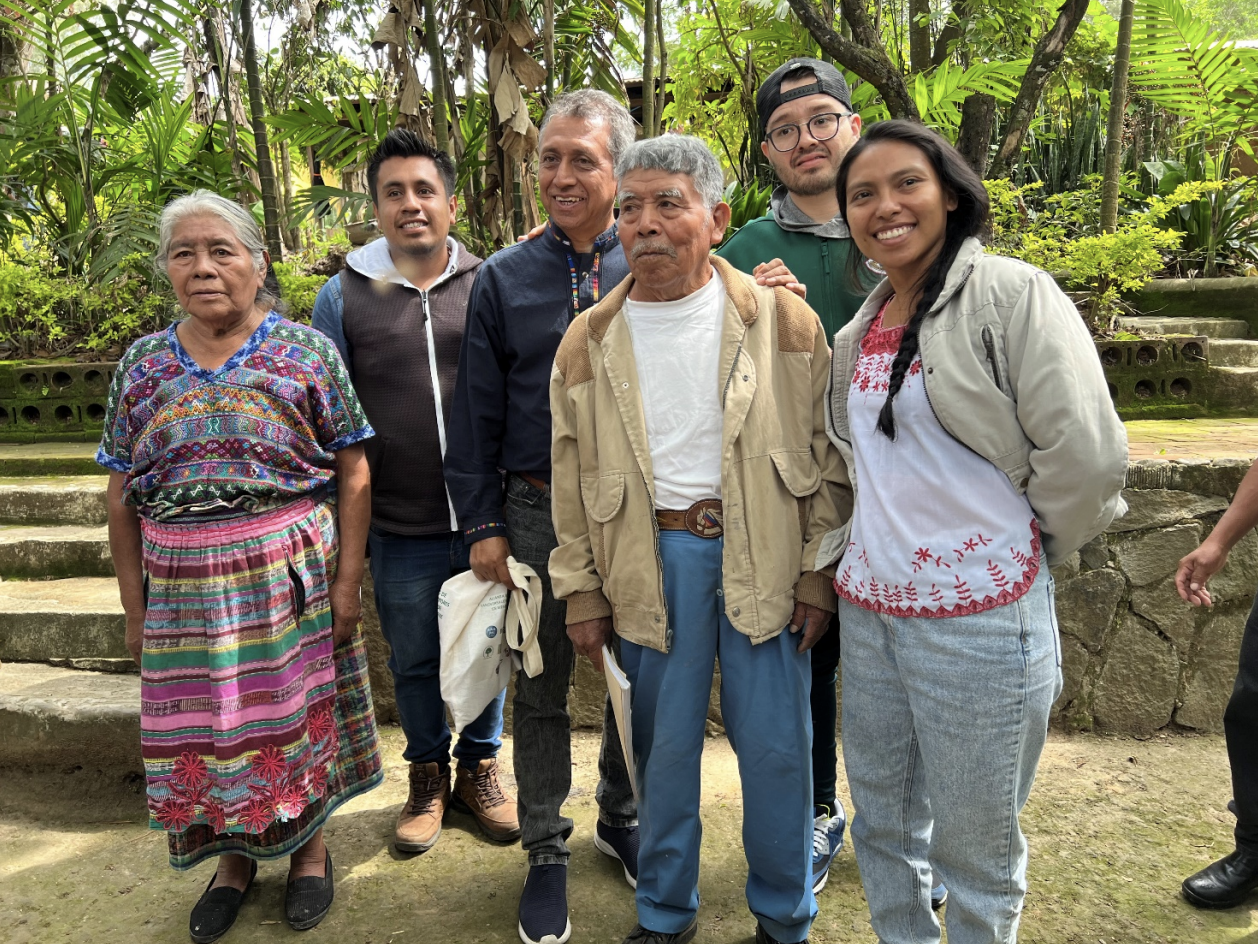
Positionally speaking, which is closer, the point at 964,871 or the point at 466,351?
the point at 964,871

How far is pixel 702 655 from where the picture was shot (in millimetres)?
2223

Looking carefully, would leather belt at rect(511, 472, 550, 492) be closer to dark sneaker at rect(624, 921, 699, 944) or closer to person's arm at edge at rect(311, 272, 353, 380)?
person's arm at edge at rect(311, 272, 353, 380)

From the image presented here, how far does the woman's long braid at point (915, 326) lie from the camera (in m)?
1.82

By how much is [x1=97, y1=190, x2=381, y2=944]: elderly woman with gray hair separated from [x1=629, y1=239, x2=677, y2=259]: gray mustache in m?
0.99

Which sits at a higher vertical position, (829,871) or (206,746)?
(206,746)

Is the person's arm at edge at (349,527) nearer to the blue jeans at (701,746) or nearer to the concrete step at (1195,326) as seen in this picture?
the blue jeans at (701,746)

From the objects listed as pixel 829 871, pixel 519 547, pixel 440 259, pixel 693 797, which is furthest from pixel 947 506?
pixel 440 259

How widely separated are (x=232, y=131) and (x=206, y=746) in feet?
20.9

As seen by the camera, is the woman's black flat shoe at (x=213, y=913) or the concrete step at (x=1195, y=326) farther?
the concrete step at (x=1195, y=326)

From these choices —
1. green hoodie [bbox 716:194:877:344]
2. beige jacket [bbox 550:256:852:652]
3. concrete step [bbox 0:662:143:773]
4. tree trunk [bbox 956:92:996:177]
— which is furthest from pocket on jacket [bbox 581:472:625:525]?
tree trunk [bbox 956:92:996:177]

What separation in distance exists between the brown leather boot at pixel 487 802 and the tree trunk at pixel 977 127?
512cm

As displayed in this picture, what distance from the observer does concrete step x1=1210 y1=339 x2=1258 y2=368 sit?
4.85 meters

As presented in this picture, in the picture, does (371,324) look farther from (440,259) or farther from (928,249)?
(928,249)

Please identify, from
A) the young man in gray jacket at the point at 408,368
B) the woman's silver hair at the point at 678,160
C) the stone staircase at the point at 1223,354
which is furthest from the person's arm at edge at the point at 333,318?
the stone staircase at the point at 1223,354
